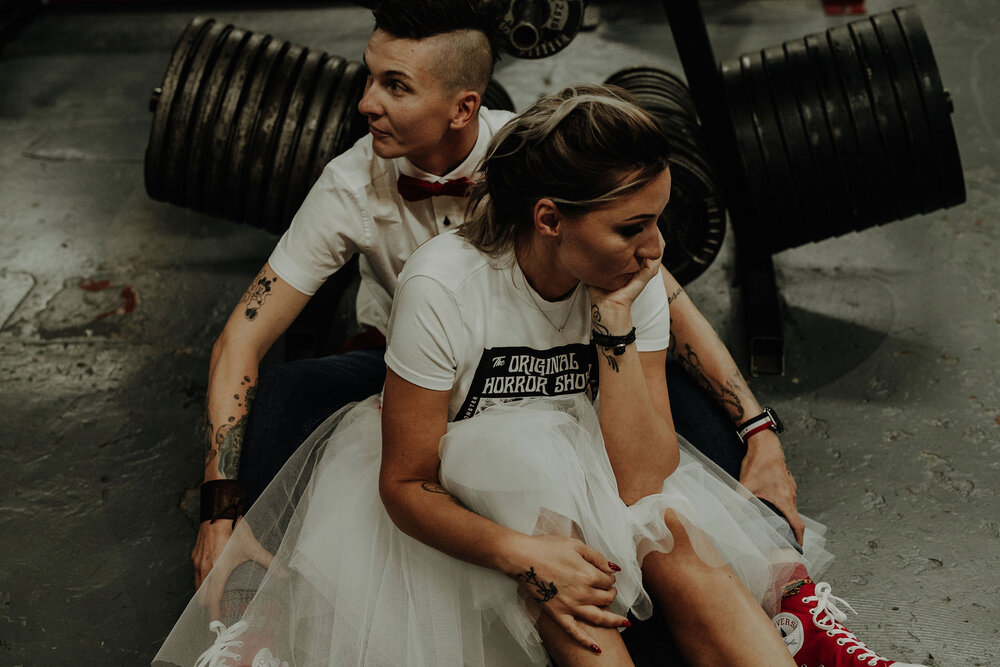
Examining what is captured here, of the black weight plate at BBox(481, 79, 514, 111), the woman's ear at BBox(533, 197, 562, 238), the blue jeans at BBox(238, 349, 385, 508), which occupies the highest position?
the black weight plate at BBox(481, 79, 514, 111)

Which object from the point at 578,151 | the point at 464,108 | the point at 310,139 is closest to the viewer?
the point at 578,151

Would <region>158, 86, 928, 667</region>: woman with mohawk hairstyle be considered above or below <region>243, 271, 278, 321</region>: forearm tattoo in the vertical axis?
below

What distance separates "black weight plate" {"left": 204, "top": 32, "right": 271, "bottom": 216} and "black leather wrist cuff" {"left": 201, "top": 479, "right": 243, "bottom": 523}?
4.22 feet

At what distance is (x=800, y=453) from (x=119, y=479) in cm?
188

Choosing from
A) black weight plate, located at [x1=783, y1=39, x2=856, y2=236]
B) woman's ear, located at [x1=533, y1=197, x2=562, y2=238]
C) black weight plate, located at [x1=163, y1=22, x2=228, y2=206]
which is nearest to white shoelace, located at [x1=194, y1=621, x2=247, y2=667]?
woman's ear, located at [x1=533, y1=197, x2=562, y2=238]

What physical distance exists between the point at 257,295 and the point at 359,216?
0.29m

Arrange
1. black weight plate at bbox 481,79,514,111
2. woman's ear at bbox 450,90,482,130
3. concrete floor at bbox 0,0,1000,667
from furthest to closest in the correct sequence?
black weight plate at bbox 481,79,514,111 < concrete floor at bbox 0,0,1000,667 < woman's ear at bbox 450,90,482,130

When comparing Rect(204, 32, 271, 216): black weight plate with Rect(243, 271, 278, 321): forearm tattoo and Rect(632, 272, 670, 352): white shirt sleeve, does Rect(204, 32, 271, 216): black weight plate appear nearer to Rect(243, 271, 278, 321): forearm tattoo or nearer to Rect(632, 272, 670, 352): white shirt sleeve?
Rect(243, 271, 278, 321): forearm tattoo

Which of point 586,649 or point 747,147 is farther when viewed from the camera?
point 747,147

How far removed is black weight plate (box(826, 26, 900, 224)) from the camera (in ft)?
8.43

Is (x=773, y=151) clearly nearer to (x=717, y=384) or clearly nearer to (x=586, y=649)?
(x=717, y=384)

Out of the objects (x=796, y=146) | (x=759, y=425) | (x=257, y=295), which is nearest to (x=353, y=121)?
(x=257, y=295)

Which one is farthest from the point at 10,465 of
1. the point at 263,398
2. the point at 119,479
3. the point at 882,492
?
the point at 882,492

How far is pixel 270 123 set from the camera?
279 cm
